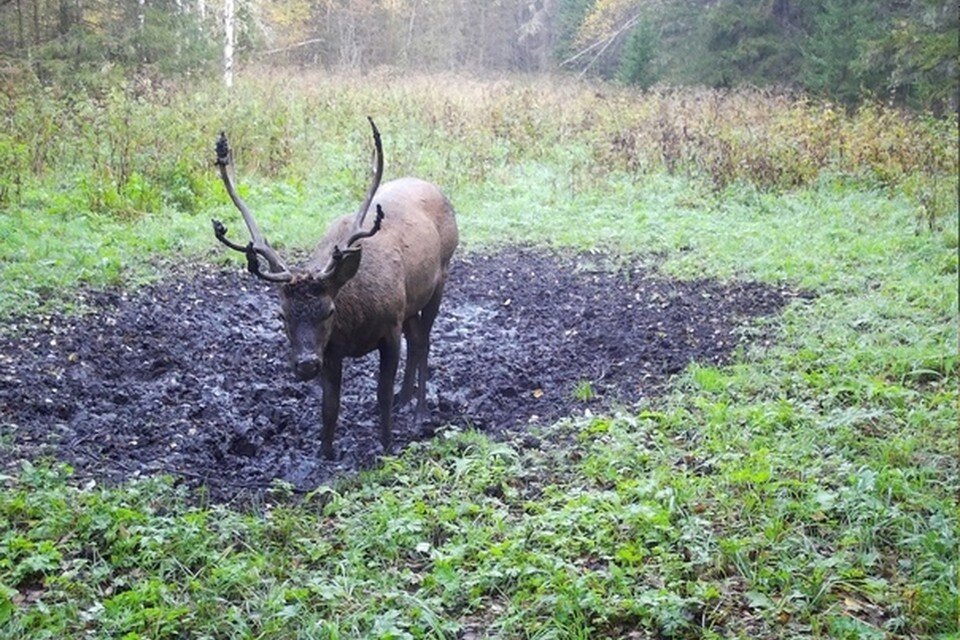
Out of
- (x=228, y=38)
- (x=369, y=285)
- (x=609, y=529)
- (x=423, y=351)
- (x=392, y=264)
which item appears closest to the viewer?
(x=609, y=529)

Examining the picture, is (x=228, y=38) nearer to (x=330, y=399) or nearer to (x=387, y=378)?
(x=387, y=378)

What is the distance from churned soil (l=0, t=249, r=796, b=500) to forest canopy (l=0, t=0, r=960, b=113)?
272 cm

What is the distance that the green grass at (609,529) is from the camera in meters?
4.04

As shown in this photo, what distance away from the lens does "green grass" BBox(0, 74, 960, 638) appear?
4039 mm

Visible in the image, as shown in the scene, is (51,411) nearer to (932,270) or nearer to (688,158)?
(932,270)

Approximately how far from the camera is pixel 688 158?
49.5ft

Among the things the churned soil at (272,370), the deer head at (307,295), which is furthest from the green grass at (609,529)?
the deer head at (307,295)

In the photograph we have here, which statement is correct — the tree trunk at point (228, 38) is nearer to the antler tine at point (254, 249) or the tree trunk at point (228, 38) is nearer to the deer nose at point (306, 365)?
the antler tine at point (254, 249)

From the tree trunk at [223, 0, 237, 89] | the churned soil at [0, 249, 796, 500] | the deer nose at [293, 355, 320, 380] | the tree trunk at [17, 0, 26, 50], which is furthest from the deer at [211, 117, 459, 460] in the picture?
the tree trunk at [223, 0, 237, 89]

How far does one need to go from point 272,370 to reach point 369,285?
6.76 feet

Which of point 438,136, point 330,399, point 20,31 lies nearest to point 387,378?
point 330,399

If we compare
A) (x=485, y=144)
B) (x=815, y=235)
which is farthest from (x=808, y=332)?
(x=485, y=144)

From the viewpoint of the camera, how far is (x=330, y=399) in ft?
20.6

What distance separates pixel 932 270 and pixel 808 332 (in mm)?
1888
